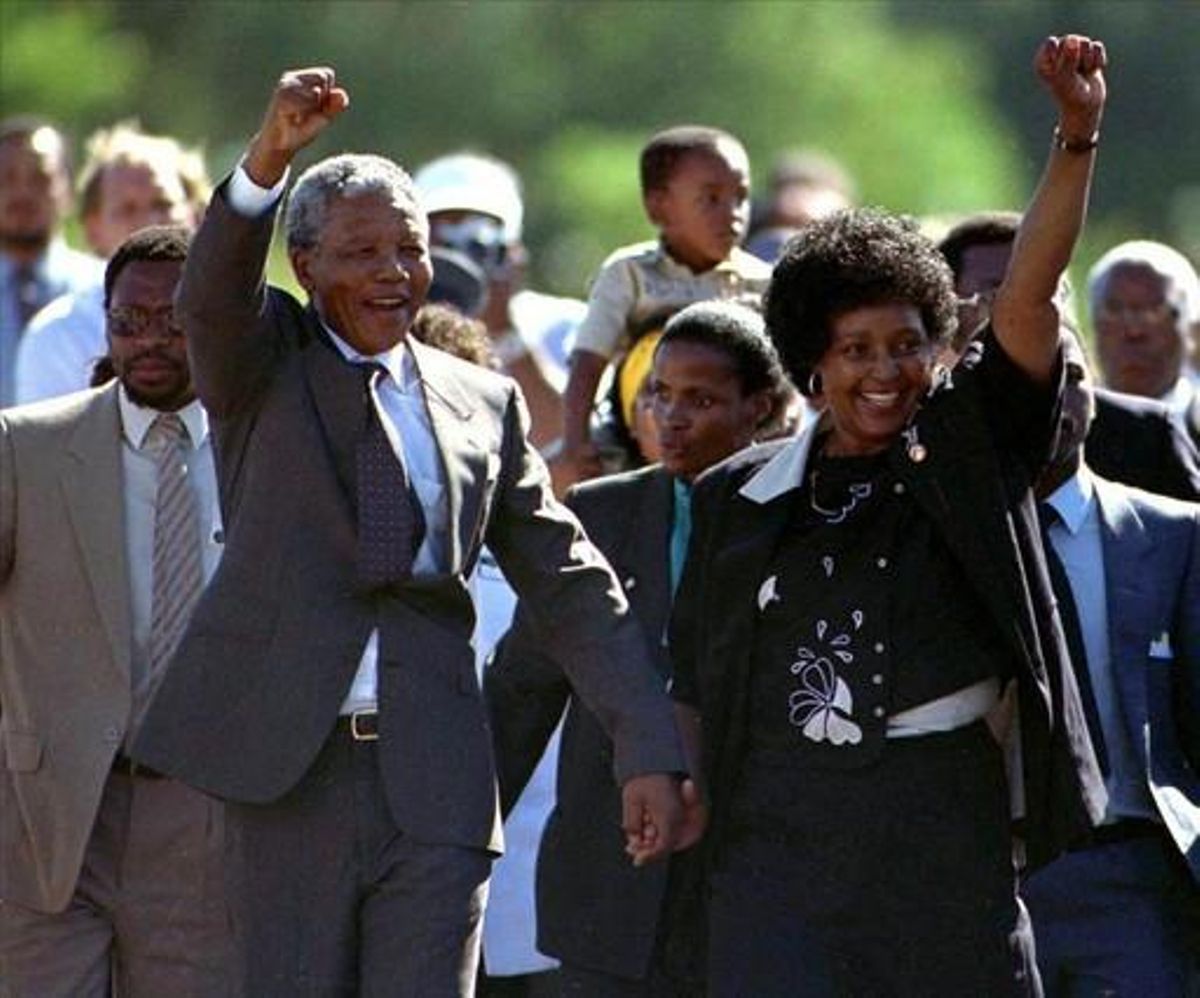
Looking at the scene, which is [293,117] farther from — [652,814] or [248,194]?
[652,814]

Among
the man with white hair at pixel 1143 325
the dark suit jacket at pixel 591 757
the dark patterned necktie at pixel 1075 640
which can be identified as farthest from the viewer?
the man with white hair at pixel 1143 325

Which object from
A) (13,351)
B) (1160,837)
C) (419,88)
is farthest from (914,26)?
(1160,837)

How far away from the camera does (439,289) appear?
518 inches

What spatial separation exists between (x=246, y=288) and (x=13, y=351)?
612 cm

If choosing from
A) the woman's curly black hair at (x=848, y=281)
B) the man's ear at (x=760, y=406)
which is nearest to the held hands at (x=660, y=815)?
the woman's curly black hair at (x=848, y=281)

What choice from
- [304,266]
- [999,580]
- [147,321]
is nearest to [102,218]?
[147,321]

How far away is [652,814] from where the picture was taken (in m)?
8.99

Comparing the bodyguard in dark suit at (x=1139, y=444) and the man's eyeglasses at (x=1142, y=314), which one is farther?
the man's eyeglasses at (x=1142, y=314)

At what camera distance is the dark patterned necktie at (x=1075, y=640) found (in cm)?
946

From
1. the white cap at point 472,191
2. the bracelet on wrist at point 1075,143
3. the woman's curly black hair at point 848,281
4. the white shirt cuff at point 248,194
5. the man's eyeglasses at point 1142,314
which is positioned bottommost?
the woman's curly black hair at point 848,281

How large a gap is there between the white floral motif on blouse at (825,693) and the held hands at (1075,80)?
108 centimetres

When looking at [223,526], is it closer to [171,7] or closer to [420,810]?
[420,810]

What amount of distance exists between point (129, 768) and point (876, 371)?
7.62 ft

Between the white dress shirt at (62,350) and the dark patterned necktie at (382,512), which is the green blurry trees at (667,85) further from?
the dark patterned necktie at (382,512)
